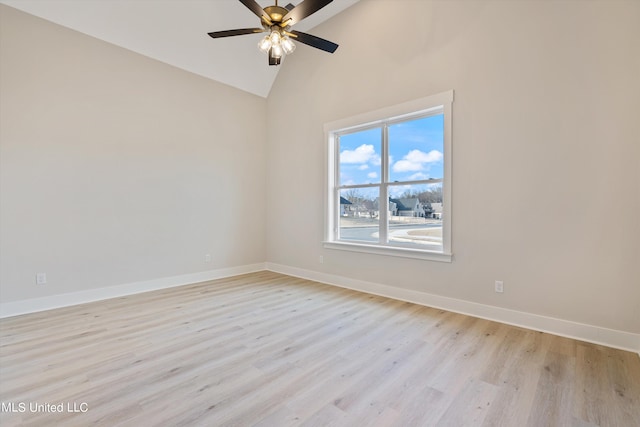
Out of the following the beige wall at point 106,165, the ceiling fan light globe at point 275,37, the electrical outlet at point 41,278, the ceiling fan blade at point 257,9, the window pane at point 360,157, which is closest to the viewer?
the ceiling fan blade at point 257,9

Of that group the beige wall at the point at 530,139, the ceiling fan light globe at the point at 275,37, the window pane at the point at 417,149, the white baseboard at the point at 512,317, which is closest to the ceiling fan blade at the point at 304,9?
the ceiling fan light globe at the point at 275,37

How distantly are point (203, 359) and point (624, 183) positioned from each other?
148 inches

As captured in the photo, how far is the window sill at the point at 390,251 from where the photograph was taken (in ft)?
11.4

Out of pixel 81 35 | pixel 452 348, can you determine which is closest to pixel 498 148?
pixel 452 348

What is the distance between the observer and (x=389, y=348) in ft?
8.19

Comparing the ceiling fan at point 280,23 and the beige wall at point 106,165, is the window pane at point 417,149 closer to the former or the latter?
the ceiling fan at point 280,23

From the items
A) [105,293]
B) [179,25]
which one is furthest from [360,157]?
[105,293]

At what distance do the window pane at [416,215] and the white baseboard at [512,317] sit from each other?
2.07 feet

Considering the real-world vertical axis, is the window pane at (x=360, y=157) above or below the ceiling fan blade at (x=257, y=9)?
below

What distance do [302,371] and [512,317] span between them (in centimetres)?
227

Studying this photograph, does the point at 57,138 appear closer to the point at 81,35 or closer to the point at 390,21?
the point at 81,35

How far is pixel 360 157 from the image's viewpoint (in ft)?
14.7

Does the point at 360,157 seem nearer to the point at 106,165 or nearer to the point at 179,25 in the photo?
the point at 179,25

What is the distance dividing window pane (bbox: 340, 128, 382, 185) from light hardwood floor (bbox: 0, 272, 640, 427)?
6.64 feet
